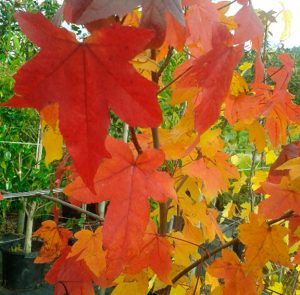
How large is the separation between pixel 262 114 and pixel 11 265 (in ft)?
6.97

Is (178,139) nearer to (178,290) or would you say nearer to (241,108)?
(241,108)

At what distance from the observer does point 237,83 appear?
1.99 ft

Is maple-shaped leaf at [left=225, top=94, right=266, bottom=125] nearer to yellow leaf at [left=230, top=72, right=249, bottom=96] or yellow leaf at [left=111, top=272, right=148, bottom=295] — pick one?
yellow leaf at [left=230, top=72, right=249, bottom=96]

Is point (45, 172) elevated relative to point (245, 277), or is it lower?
elevated

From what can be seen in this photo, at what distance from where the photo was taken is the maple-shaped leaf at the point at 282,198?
1.79 ft

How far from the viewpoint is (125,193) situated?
0.43 m

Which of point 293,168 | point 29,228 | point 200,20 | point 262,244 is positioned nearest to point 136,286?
point 262,244

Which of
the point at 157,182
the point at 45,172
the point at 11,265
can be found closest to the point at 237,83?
the point at 157,182

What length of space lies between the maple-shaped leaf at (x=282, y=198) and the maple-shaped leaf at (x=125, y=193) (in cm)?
18

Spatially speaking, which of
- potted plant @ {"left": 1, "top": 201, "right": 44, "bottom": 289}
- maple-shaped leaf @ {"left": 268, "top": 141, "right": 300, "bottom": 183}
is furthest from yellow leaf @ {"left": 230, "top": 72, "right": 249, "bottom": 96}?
potted plant @ {"left": 1, "top": 201, "right": 44, "bottom": 289}

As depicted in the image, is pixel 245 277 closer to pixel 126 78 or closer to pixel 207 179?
pixel 207 179

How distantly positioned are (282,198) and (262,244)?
0.09 m

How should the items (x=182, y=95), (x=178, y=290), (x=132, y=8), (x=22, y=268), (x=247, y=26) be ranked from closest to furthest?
(x=132, y=8) < (x=247, y=26) < (x=182, y=95) < (x=178, y=290) < (x=22, y=268)

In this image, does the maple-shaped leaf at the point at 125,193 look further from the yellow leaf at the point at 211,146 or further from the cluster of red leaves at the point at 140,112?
the yellow leaf at the point at 211,146
